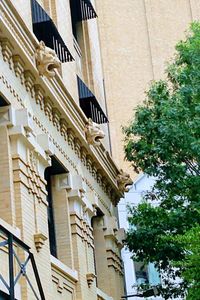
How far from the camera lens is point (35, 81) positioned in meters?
15.2

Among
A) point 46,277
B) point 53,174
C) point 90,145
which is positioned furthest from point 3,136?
point 90,145

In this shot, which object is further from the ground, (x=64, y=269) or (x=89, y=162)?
(x=89, y=162)

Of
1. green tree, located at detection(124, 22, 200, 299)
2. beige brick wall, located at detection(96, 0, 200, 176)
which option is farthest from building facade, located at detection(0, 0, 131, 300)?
beige brick wall, located at detection(96, 0, 200, 176)

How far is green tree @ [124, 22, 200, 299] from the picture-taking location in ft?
65.5

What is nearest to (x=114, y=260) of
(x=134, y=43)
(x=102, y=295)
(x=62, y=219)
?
(x=102, y=295)

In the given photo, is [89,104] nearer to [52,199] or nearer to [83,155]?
[83,155]

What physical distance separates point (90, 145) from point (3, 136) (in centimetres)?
619

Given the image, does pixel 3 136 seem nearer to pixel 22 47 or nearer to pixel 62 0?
pixel 22 47

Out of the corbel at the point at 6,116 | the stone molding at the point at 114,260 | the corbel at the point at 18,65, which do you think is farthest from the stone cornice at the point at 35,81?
the stone molding at the point at 114,260

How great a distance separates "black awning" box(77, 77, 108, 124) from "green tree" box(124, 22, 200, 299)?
1.06m

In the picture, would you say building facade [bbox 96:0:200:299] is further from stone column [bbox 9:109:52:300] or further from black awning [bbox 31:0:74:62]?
stone column [bbox 9:109:52:300]

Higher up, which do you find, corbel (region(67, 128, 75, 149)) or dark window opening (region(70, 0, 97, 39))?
dark window opening (region(70, 0, 97, 39))

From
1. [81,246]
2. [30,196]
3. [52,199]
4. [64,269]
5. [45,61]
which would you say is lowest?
[64,269]

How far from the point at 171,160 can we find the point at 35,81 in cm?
647
